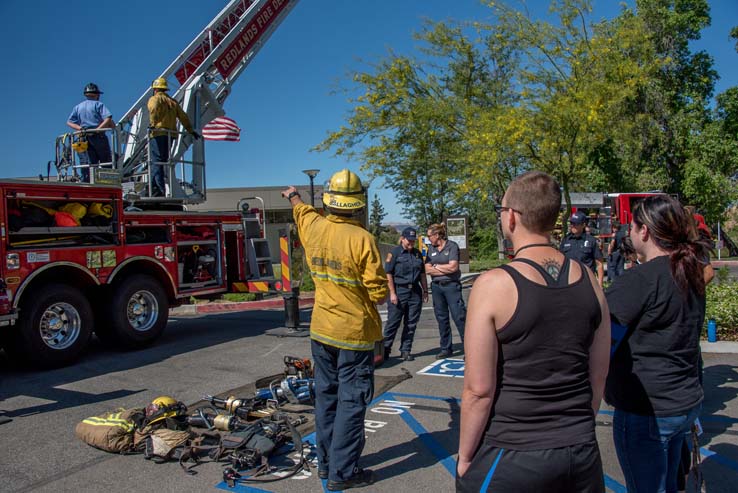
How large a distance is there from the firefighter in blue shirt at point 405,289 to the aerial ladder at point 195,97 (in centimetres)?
422

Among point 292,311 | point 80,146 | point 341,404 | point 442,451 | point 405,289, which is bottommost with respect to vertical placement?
point 442,451

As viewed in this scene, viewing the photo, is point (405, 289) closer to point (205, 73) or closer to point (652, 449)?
point (652, 449)

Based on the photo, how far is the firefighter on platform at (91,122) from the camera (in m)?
9.02

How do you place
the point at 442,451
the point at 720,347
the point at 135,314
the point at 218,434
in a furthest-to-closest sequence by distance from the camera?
the point at 135,314
the point at 720,347
the point at 218,434
the point at 442,451

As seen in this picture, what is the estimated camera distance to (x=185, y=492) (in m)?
3.93

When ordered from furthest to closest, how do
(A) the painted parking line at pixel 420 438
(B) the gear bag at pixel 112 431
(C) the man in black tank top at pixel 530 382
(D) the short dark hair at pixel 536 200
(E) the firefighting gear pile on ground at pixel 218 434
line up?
(B) the gear bag at pixel 112 431 < (E) the firefighting gear pile on ground at pixel 218 434 < (A) the painted parking line at pixel 420 438 < (D) the short dark hair at pixel 536 200 < (C) the man in black tank top at pixel 530 382

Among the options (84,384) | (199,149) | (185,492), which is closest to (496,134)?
(199,149)

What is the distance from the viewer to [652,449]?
2.56 metres

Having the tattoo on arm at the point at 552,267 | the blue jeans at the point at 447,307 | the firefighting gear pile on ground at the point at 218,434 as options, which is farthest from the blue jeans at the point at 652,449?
the blue jeans at the point at 447,307

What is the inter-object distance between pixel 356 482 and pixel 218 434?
157 centimetres

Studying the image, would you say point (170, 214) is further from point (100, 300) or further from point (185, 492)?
point (185, 492)

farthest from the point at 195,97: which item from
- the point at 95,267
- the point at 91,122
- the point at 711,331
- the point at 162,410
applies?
the point at 711,331

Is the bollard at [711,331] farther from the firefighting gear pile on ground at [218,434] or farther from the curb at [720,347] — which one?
the firefighting gear pile on ground at [218,434]

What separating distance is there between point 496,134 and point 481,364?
16052 millimetres
